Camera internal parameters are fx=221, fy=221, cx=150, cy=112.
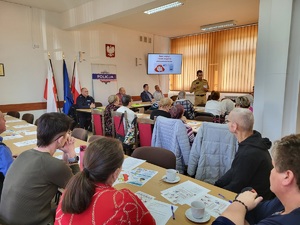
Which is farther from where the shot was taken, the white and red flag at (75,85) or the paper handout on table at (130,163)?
the white and red flag at (75,85)

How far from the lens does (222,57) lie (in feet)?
27.2

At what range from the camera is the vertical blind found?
765 cm

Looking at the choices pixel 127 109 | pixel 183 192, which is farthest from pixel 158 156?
pixel 127 109

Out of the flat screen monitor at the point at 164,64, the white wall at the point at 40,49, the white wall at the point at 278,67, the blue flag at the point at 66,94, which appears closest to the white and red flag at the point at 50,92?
the white wall at the point at 40,49

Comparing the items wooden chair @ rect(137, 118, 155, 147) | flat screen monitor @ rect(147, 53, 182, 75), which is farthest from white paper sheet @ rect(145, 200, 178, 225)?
flat screen monitor @ rect(147, 53, 182, 75)

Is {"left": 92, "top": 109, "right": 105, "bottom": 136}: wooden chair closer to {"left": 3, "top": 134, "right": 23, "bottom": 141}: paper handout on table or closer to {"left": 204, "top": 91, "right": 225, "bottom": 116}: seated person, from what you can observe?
{"left": 3, "top": 134, "right": 23, "bottom": 141}: paper handout on table

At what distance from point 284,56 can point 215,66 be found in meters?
5.22

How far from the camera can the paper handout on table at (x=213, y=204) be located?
1.32 m

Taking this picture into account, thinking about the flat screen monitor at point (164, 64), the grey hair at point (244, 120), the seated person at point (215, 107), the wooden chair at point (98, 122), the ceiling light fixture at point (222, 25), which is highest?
the ceiling light fixture at point (222, 25)

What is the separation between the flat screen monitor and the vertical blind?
0.50 m

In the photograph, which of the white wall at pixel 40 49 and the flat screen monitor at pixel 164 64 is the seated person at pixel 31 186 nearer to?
the white wall at pixel 40 49

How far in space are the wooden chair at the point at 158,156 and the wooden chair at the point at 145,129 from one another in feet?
4.24

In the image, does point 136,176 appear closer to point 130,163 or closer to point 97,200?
point 130,163

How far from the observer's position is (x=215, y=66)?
8.55 metres
